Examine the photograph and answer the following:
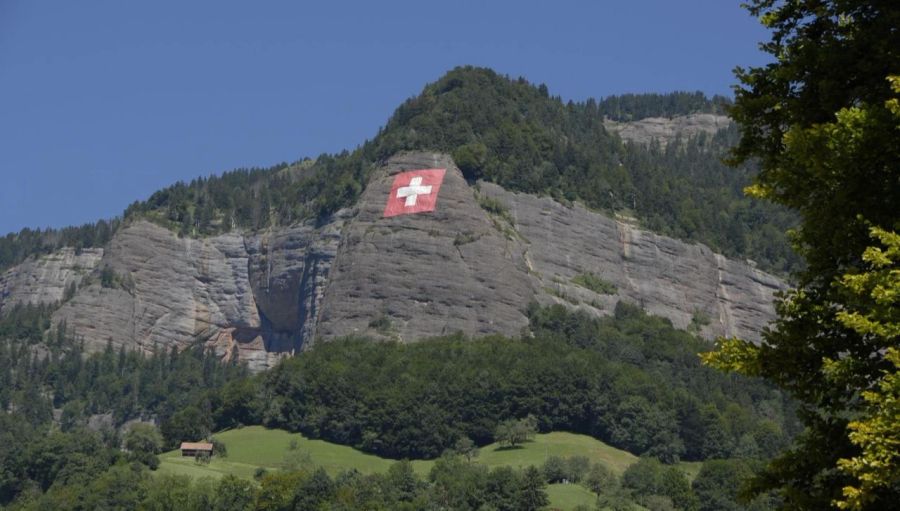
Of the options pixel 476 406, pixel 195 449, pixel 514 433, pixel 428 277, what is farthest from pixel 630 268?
pixel 195 449

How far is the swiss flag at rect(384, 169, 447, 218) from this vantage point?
610ft

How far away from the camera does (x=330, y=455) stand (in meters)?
140

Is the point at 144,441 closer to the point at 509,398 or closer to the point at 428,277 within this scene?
the point at 509,398

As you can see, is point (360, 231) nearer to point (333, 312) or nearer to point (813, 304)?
point (333, 312)

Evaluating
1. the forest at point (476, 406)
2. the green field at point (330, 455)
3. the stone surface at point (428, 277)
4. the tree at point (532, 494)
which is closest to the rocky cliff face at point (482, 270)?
the stone surface at point (428, 277)

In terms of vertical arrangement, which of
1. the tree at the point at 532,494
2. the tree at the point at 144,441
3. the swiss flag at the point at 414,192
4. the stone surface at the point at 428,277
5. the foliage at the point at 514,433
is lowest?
the tree at the point at 144,441

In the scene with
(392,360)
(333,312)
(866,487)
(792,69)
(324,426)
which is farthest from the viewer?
(333,312)

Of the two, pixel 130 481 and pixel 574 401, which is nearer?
pixel 130 481

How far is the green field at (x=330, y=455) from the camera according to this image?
433 ft

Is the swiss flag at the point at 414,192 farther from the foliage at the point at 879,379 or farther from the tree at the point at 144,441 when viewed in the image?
the foliage at the point at 879,379

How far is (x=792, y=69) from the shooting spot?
23.5 m

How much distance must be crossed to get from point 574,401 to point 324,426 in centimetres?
2434

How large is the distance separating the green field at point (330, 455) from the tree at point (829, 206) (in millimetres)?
105694

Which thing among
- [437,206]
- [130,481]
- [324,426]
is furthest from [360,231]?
[130,481]
